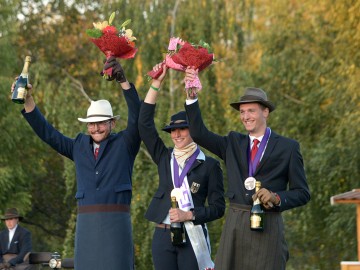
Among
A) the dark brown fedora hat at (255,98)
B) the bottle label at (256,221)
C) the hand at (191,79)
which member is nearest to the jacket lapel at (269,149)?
the dark brown fedora hat at (255,98)

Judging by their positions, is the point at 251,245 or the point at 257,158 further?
the point at 257,158

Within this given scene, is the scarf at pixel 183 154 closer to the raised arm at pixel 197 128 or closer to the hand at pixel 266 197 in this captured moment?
the raised arm at pixel 197 128

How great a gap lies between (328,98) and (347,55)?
1.01 meters

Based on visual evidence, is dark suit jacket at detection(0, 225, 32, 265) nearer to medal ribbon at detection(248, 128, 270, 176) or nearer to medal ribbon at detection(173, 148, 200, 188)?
medal ribbon at detection(173, 148, 200, 188)

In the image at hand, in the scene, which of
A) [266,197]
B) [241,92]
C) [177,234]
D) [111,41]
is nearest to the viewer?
[266,197]

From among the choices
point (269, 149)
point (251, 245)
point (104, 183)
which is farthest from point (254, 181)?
point (104, 183)

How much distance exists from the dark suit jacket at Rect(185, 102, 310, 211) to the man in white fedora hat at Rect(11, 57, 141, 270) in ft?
3.52

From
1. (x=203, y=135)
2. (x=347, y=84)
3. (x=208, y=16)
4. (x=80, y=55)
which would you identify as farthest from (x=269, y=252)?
(x=80, y=55)

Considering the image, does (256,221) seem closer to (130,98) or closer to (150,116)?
(150,116)

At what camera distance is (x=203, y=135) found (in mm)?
8219

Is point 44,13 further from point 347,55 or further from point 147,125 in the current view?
point 147,125

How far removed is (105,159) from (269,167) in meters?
1.68

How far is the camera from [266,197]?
7.64 m

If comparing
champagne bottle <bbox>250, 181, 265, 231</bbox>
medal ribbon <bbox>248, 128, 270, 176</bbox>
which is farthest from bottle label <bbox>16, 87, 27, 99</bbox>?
champagne bottle <bbox>250, 181, 265, 231</bbox>
